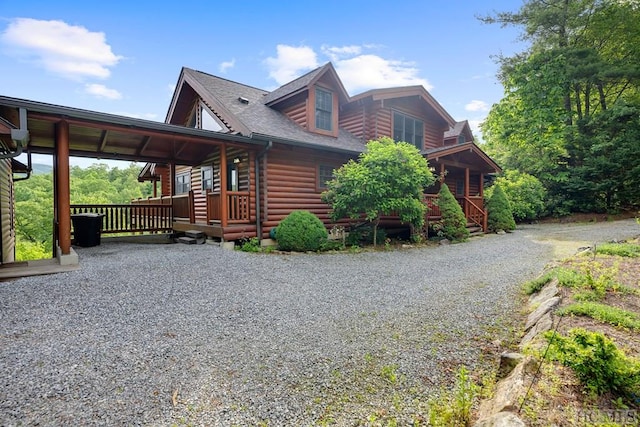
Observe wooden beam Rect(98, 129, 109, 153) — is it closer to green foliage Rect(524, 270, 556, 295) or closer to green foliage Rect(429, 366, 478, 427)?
green foliage Rect(429, 366, 478, 427)

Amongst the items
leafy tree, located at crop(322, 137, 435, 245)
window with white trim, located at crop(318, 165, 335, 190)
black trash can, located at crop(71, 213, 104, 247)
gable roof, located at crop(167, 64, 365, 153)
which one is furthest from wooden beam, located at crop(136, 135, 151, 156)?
leafy tree, located at crop(322, 137, 435, 245)

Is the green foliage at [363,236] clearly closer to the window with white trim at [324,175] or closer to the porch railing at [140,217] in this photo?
the window with white trim at [324,175]

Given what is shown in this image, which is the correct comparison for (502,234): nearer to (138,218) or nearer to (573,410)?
(573,410)

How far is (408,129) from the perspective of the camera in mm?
15070

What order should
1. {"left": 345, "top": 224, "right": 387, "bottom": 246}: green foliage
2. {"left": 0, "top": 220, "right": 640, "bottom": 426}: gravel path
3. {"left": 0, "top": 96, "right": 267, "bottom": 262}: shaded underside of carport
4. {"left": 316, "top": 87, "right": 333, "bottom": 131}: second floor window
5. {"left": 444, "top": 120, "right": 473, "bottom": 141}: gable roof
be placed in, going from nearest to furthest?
1. {"left": 0, "top": 220, "right": 640, "bottom": 426}: gravel path
2. {"left": 0, "top": 96, "right": 267, "bottom": 262}: shaded underside of carport
3. {"left": 345, "top": 224, "right": 387, "bottom": 246}: green foliage
4. {"left": 316, "top": 87, "right": 333, "bottom": 131}: second floor window
5. {"left": 444, "top": 120, "right": 473, "bottom": 141}: gable roof

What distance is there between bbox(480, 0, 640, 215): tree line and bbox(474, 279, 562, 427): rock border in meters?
18.1

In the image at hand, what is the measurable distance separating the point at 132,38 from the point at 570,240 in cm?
2018

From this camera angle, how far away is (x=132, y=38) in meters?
15.1

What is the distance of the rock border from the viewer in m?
1.79

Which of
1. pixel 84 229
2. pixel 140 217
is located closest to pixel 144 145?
pixel 140 217

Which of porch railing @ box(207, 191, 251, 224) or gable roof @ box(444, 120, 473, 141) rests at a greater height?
gable roof @ box(444, 120, 473, 141)

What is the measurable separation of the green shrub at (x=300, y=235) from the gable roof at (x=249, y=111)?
7.89 feet

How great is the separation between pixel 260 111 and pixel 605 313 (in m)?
11.4

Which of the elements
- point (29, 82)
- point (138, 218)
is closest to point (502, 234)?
point (138, 218)
